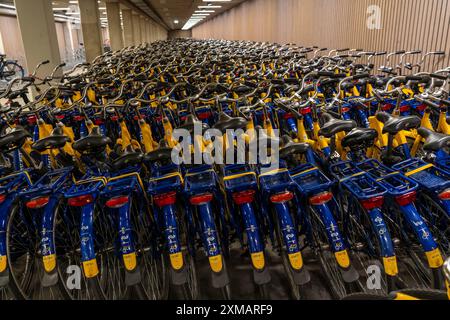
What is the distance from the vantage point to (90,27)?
39.9 ft

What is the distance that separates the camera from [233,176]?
2137 millimetres

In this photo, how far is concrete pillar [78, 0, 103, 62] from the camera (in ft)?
39.5

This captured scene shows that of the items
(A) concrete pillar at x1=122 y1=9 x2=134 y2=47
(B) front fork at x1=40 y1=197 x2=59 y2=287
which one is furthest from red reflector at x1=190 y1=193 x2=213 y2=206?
(A) concrete pillar at x1=122 y1=9 x2=134 y2=47

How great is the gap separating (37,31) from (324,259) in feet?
25.3

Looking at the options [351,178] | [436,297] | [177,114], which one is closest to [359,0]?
[177,114]

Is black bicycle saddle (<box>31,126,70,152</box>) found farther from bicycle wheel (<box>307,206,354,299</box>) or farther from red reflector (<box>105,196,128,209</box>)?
bicycle wheel (<box>307,206,354,299</box>)

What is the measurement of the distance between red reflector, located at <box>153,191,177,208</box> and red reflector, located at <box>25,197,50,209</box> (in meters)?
0.63

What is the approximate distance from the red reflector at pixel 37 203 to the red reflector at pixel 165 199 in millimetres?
633

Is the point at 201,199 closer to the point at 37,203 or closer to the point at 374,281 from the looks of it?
the point at 37,203

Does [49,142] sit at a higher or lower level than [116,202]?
higher

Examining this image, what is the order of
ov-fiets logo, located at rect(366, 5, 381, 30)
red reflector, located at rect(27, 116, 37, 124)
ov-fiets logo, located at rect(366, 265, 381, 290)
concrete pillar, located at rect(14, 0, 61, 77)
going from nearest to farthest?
1. ov-fiets logo, located at rect(366, 265, 381, 290)
2. red reflector, located at rect(27, 116, 37, 124)
3. concrete pillar, located at rect(14, 0, 61, 77)
4. ov-fiets logo, located at rect(366, 5, 381, 30)

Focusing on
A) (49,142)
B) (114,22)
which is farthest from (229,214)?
(114,22)
